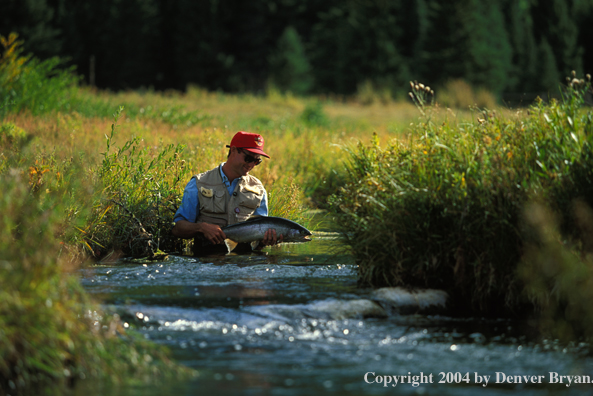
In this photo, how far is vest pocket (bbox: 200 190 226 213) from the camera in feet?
24.9

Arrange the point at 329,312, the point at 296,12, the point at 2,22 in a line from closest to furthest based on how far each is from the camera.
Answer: the point at 329,312
the point at 2,22
the point at 296,12

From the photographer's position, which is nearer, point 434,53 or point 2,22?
point 2,22

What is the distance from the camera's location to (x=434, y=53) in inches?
1724

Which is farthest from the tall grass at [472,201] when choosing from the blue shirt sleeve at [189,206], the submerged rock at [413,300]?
the blue shirt sleeve at [189,206]

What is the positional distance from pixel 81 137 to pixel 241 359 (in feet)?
23.6

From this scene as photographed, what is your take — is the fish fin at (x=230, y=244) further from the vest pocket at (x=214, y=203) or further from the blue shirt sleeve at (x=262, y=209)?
the blue shirt sleeve at (x=262, y=209)

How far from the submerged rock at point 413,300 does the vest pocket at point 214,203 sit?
2.41 metres

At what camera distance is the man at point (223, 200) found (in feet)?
24.0

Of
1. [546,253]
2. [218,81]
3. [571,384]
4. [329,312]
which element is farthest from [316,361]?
[218,81]

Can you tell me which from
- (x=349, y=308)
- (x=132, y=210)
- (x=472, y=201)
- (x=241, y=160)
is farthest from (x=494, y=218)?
(x=132, y=210)

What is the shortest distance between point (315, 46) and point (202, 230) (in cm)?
4522

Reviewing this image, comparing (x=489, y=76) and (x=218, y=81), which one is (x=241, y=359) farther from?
(x=218, y=81)

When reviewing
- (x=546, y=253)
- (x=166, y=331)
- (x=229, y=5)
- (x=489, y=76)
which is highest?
(x=229, y=5)

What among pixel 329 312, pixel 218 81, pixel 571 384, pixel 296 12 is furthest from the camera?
pixel 296 12
